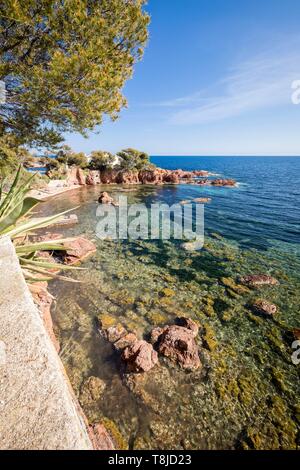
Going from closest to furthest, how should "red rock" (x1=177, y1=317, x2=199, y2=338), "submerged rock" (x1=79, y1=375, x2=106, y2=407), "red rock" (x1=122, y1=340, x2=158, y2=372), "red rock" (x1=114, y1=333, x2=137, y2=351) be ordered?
1. "submerged rock" (x1=79, y1=375, x2=106, y2=407)
2. "red rock" (x1=122, y1=340, x2=158, y2=372)
3. "red rock" (x1=114, y1=333, x2=137, y2=351)
4. "red rock" (x1=177, y1=317, x2=199, y2=338)

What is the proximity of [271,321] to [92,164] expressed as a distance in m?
45.0

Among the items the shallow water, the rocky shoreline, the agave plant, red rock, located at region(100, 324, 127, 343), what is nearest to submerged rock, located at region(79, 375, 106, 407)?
the shallow water

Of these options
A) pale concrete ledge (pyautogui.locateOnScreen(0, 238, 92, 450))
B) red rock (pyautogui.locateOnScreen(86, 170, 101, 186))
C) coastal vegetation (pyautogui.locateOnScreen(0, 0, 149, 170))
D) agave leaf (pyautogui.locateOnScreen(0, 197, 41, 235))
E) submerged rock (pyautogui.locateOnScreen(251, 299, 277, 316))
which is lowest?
submerged rock (pyautogui.locateOnScreen(251, 299, 277, 316))

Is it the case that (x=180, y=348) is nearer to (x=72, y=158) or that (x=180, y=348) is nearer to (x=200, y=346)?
(x=200, y=346)

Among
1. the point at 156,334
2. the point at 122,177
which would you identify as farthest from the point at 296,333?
the point at 122,177

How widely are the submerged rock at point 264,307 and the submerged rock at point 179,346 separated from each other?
10.1 feet

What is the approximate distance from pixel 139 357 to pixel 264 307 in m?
5.20

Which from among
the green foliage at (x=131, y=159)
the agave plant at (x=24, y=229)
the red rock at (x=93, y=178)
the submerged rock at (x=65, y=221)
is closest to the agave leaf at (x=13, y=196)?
the agave plant at (x=24, y=229)

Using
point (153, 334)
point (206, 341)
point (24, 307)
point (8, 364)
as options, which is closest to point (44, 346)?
point (8, 364)

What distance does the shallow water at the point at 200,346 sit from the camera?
176 inches

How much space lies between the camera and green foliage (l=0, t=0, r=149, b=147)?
6367 millimetres

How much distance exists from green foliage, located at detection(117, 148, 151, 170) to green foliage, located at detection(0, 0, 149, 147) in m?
37.8

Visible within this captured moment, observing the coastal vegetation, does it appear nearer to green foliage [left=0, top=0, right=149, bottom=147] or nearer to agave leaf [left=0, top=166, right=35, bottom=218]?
green foliage [left=0, top=0, right=149, bottom=147]

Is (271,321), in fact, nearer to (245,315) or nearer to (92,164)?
(245,315)
